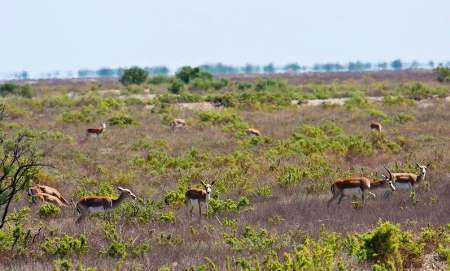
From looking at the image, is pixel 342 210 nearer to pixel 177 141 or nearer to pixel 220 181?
pixel 220 181

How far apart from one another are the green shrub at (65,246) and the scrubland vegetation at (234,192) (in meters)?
0.02

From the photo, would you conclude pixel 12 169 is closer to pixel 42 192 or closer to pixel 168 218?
pixel 42 192

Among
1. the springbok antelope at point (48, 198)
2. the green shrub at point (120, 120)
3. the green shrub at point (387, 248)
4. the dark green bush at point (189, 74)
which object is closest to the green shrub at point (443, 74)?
the dark green bush at point (189, 74)

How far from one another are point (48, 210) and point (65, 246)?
3643mm

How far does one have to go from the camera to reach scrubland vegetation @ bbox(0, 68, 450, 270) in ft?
31.2

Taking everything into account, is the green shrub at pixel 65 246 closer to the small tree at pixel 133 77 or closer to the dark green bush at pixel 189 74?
the dark green bush at pixel 189 74

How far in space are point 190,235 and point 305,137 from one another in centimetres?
1472

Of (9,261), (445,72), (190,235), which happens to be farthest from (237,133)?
(445,72)

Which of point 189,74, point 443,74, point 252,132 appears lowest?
point 443,74

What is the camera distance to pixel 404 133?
26.9 m

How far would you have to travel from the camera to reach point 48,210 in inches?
533

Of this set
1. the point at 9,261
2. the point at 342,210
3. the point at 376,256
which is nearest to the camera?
the point at 376,256

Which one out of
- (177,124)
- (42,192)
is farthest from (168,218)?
(177,124)

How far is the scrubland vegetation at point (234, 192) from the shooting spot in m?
9.51
